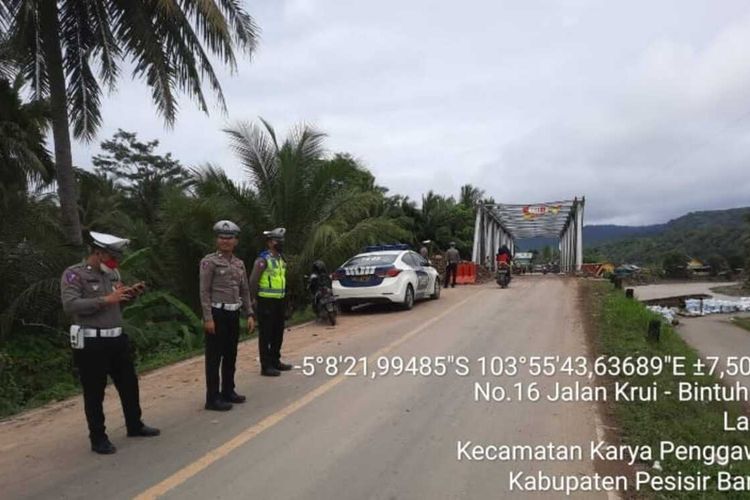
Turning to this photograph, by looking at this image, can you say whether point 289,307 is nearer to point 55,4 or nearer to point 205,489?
point 55,4

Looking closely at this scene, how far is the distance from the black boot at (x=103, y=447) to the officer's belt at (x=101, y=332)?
84 centimetres

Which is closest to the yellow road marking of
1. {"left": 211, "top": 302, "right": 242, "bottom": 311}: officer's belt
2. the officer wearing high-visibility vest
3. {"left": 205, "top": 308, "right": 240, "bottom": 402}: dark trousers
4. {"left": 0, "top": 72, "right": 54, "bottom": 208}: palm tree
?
{"left": 205, "top": 308, "right": 240, "bottom": 402}: dark trousers

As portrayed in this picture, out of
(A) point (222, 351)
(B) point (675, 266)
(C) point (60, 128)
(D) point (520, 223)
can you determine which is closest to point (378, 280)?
(C) point (60, 128)

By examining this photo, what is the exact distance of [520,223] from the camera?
42.4 meters

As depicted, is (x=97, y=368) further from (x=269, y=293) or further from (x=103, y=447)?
(x=269, y=293)

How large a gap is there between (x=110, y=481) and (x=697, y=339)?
20.1 meters

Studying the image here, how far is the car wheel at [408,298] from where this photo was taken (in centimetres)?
1412

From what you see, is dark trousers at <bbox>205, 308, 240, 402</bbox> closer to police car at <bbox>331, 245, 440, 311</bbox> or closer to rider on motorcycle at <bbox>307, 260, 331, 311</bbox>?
rider on motorcycle at <bbox>307, 260, 331, 311</bbox>

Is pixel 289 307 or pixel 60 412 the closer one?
pixel 60 412

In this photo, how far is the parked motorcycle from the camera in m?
12.3

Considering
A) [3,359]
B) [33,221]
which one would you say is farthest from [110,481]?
[33,221]

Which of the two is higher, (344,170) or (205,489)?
(344,170)

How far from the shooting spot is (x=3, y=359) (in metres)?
9.06

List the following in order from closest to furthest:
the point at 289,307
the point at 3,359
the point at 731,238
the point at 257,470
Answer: the point at 257,470
the point at 3,359
the point at 289,307
the point at 731,238
